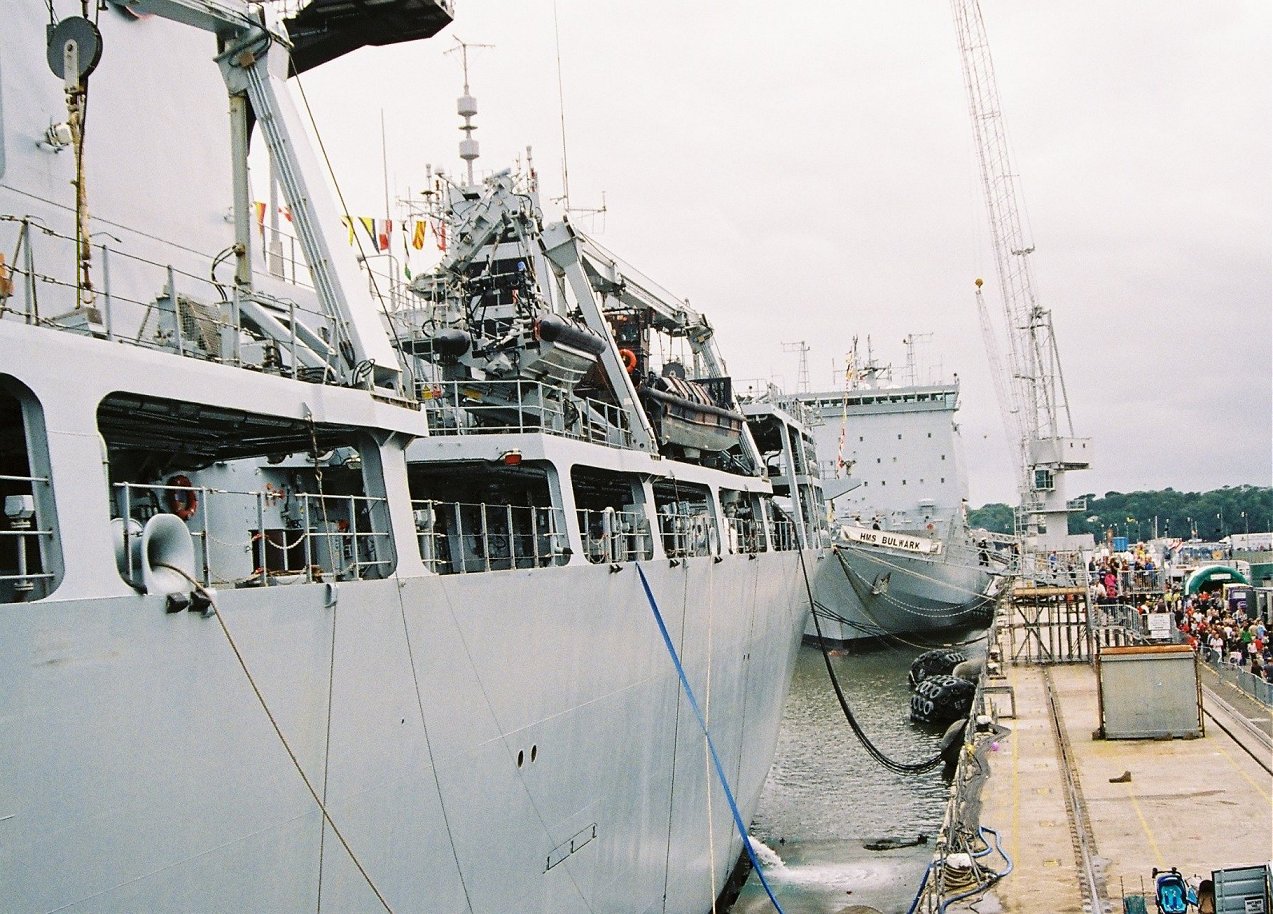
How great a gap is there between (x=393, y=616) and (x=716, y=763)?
10.7 m

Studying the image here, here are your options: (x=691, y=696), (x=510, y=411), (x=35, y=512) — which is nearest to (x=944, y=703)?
(x=691, y=696)

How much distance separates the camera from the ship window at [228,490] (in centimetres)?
750

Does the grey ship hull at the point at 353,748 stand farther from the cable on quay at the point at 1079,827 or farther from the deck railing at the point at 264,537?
the cable on quay at the point at 1079,827

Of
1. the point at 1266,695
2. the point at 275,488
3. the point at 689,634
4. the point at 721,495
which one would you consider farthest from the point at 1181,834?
the point at 275,488

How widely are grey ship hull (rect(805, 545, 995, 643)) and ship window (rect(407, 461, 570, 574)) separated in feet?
80.5

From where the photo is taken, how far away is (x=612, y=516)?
14.3m

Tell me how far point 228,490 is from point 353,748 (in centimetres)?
244

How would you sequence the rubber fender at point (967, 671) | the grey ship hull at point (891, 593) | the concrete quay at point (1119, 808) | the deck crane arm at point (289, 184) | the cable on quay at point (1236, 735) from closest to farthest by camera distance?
the deck crane arm at point (289, 184), the concrete quay at point (1119, 808), the cable on quay at point (1236, 735), the rubber fender at point (967, 671), the grey ship hull at point (891, 593)

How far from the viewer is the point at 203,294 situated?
1195 centimetres

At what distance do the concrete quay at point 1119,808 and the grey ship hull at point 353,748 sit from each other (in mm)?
4504

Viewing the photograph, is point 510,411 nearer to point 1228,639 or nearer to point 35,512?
point 35,512

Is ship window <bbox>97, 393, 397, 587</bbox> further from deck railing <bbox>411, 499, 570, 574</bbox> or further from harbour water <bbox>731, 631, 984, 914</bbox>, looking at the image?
harbour water <bbox>731, 631, 984, 914</bbox>

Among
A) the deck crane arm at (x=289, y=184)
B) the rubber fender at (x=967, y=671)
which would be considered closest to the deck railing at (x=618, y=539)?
the deck crane arm at (x=289, y=184)

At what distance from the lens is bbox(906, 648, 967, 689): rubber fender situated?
37375mm
